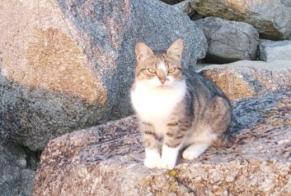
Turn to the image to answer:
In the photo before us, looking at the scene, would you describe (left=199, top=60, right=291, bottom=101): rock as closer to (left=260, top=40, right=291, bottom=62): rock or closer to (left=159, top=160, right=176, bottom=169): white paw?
(left=260, top=40, right=291, bottom=62): rock

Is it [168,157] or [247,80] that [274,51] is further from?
[168,157]

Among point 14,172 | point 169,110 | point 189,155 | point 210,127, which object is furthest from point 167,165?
point 14,172

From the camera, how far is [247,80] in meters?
8.56

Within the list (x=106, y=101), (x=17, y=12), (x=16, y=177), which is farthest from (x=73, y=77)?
(x=16, y=177)

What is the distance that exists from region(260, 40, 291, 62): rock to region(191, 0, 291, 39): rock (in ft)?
2.89

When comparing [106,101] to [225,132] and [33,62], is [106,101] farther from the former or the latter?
[225,132]

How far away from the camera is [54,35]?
7352mm

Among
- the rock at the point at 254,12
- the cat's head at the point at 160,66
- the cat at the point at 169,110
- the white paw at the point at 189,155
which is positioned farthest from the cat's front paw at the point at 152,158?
the rock at the point at 254,12

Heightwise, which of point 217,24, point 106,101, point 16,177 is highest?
point 106,101

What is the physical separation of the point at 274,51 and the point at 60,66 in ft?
20.0

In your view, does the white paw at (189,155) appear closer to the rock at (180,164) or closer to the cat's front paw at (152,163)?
the rock at (180,164)

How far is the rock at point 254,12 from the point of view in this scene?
13.7 meters

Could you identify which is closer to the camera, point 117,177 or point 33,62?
point 117,177

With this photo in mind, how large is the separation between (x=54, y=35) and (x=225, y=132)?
2.80 metres
